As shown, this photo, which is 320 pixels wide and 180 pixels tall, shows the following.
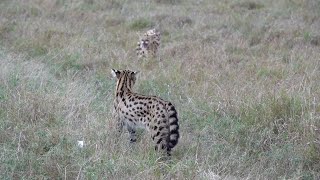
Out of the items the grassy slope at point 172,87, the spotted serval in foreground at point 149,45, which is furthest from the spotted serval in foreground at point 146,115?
the spotted serval in foreground at point 149,45

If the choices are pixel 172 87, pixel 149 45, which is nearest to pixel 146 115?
pixel 172 87

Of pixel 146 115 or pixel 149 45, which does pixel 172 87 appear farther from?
pixel 149 45

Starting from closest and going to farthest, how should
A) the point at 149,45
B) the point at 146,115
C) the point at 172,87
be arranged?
the point at 146,115
the point at 172,87
the point at 149,45

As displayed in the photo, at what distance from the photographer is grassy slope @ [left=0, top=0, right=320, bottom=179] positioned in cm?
583

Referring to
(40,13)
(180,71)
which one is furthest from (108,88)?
(40,13)

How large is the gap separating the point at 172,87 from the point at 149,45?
252 cm

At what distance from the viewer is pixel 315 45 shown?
1205cm

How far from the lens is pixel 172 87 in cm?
888

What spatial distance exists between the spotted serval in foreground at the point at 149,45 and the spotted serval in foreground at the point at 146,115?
3659 millimetres

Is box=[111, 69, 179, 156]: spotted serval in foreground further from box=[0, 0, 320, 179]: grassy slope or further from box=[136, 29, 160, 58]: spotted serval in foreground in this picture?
box=[136, 29, 160, 58]: spotted serval in foreground

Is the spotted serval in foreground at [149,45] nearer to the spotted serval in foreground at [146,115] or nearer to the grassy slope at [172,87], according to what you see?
the grassy slope at [172,87]

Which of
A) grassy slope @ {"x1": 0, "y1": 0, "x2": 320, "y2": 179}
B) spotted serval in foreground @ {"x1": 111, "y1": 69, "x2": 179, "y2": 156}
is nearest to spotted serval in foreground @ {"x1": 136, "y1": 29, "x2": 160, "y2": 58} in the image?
grassy slope @ {"x1": 0, "y1": 0, "x2": 320, "y2": 179}

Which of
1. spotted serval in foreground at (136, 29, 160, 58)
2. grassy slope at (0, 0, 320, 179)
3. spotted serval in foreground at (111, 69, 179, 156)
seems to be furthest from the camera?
spotted serval in foreground at (136, 29, 160, 58)

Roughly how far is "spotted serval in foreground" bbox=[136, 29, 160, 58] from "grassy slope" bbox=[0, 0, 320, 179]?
8.9 inches
